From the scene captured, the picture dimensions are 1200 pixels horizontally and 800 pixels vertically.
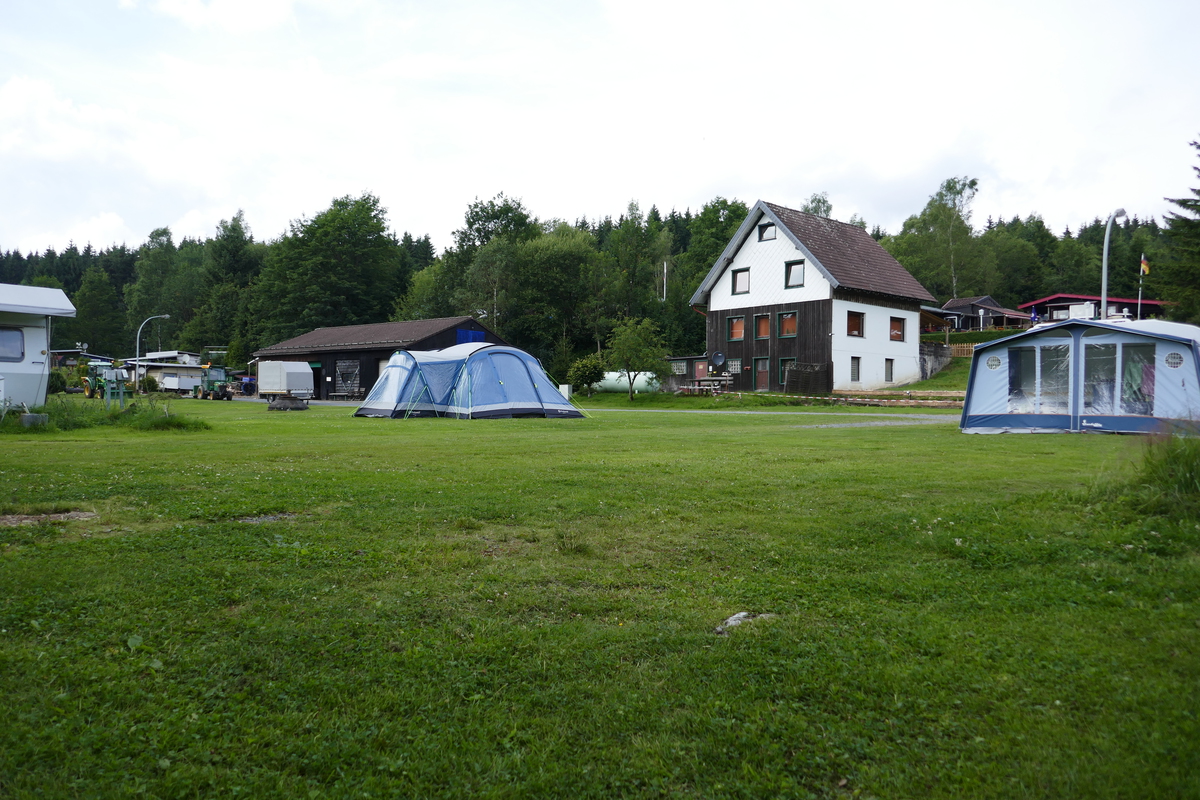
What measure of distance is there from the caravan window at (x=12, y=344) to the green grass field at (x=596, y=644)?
12943 millimetres

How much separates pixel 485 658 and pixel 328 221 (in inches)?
2638

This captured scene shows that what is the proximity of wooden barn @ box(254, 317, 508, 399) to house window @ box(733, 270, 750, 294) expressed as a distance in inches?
580

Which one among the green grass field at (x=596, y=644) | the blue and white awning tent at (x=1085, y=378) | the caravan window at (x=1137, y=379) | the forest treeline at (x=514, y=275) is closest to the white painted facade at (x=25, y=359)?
the green grass field at (x=596, y=644)

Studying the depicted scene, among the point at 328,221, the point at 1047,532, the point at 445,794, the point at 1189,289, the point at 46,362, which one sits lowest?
the point at 445,794

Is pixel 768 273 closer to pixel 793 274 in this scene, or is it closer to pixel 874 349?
pixel 793 274

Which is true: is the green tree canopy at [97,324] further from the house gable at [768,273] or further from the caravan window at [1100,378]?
the caravan window at [1100,378]

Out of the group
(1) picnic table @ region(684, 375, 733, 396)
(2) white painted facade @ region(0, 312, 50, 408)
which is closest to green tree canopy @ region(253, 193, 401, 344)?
(1) picnic table @ region(684, 375, 733, 396)

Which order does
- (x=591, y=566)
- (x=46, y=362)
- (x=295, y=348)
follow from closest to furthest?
1. (x=591, y=566)
2. (x=46, y=362)
3. (x=295, y=348)

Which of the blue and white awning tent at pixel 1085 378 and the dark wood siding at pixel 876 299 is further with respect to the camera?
the dark wood siding at pixel 876 299

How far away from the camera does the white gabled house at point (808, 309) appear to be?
36.4m

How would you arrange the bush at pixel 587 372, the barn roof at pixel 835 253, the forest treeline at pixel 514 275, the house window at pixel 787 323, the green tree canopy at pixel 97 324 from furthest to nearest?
the green tree canopy at pixel 97 324 → the forest treeline at pixel 514 275 → the bush at pixel 587 372 → the house window at pixel 787 323 → the barn roof at pixel 835 253

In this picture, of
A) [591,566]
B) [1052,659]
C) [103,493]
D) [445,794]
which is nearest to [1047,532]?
[1052,659]

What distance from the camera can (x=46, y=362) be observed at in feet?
57.3

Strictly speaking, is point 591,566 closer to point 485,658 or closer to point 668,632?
point 668,632
